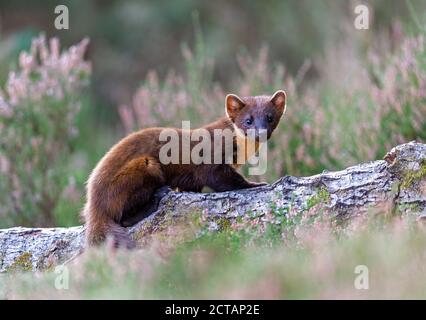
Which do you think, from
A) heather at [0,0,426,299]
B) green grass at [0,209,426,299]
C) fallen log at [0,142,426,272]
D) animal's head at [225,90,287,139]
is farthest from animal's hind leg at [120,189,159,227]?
animal's head at [225,90,287,139]

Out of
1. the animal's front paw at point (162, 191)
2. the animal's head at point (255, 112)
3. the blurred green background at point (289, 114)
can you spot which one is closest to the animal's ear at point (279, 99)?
the animal's head at point (255, 112)

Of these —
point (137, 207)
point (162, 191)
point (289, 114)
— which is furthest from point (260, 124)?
point (289, 114)

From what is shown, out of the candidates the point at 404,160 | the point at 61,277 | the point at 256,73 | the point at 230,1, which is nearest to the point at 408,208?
the point at 404,160

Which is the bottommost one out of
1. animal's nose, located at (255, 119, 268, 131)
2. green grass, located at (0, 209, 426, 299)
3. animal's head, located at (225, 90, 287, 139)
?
green grass, located at (0, 209, 426, 299)

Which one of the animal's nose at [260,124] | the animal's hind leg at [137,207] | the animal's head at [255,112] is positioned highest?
the animal's head at [255,112]

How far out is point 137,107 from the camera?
34.8 ft

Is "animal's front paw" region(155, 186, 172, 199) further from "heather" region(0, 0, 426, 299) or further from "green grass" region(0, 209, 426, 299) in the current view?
"green grass" region(0, 209, 426, 299)

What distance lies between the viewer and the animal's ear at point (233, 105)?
6922mm

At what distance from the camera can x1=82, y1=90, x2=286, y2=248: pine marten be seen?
605cm

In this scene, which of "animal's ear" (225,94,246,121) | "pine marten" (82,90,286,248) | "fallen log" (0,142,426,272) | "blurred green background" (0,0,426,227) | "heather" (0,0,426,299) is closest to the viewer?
"heather" (0,0,426,299)

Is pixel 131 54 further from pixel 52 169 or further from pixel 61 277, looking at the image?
pixel 61 277

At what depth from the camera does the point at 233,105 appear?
695 cm

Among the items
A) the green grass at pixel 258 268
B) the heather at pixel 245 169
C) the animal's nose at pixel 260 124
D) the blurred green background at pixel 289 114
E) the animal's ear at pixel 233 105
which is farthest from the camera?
the blurred green background at pixel 289 114

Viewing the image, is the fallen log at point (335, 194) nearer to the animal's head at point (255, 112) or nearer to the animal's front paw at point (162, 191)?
the animal's front paw at point (162, 191)
